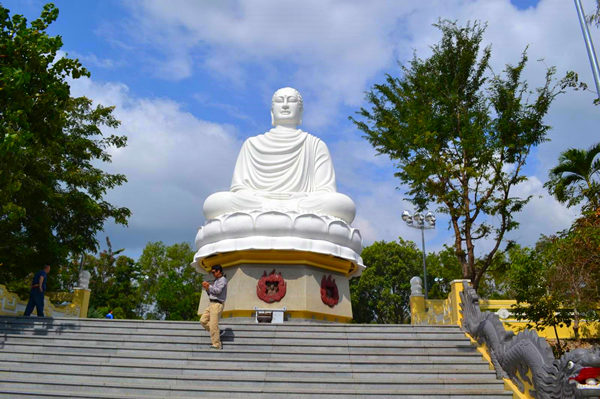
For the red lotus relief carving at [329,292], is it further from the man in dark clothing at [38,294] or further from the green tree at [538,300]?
the man in dark clothing at [38,294]

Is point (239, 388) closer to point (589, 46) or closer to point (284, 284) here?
point (284, 284)

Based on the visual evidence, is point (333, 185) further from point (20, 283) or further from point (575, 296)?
point (20, 283)

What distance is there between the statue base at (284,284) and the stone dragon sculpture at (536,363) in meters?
3.76

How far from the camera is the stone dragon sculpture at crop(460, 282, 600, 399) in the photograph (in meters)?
5.21

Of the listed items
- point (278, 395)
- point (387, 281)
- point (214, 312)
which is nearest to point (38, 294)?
point (214, 312)

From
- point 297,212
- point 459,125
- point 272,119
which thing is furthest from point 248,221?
point 459,125

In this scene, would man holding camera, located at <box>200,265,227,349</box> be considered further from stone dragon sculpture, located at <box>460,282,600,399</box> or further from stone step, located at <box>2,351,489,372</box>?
stone dragon sculpture, located at <box>460,282,600,399</box>

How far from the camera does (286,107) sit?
47.3ft

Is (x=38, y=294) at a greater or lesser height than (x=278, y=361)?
greater

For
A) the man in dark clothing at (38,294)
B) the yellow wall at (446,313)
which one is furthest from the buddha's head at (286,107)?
the man in dark clothing at (38,294)

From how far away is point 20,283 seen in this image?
18.2 metres

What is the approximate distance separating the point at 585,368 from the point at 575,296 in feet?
17.2

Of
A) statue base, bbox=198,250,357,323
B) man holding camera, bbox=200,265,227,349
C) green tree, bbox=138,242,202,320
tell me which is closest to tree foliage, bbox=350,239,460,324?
green tree, bbox=138,242,202,320

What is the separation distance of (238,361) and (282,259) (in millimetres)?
4172
